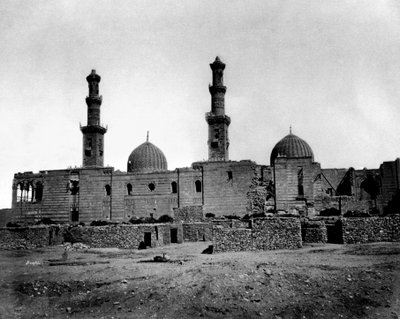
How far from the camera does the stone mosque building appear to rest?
38.0 meters

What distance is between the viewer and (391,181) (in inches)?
1577

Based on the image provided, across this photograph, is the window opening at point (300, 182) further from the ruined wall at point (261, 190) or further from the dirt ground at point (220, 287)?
the dirt ground at point (220, 287)

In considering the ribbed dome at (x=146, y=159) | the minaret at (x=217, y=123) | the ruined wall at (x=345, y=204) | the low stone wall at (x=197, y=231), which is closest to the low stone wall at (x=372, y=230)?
the low stone wall at (x=197, y=231)

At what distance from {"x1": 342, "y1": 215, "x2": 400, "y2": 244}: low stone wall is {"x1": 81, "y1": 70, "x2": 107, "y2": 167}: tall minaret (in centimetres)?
3153

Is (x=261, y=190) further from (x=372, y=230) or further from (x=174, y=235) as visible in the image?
(x=372, y=230)

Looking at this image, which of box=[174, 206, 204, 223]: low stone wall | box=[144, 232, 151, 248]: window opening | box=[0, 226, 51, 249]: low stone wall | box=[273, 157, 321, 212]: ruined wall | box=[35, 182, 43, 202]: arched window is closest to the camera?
box=[144, 232, 151, 248]: window opening

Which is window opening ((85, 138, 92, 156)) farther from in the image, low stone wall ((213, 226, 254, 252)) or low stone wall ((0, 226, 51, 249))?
low stone wall ((213, 226, 254, 252))

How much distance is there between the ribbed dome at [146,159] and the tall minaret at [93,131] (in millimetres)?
3386

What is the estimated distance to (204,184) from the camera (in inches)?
1554

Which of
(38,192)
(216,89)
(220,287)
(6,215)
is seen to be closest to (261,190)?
(216,89)

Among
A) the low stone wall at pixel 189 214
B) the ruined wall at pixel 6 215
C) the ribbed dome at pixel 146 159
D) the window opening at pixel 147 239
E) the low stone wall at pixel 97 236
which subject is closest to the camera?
the low stone wall at pixel 97 236

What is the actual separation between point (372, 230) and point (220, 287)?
29.5ft

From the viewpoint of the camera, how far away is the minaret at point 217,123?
4159cm

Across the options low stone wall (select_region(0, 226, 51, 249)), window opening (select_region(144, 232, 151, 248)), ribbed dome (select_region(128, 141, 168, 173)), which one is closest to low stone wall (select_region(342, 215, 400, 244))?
window opening (select_region(144, 232, 151, 248))
